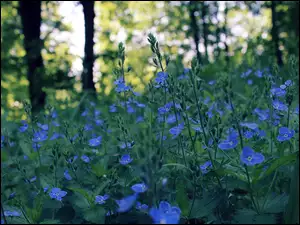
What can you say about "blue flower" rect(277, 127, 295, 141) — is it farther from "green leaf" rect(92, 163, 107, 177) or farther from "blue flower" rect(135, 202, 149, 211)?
"green leaf" rect(92, 163, 107, 177)

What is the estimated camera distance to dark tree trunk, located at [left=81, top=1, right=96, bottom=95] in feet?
16.0

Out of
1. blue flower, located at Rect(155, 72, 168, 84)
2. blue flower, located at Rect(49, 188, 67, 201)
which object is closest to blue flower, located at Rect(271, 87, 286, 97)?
blue flower, located at Rect(155, 72, 168, 84)

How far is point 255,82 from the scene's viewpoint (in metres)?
4.80

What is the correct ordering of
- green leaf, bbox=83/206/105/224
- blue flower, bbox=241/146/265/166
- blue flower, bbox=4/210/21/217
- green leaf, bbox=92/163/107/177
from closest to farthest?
blue flower, bbox=241/146/265/166 < green leaf, bbox=83/206/105/224 < blue flower, bbox=4/210/21/217 < green leaf, bbox=92/163/107/177

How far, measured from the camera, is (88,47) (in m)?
5.09

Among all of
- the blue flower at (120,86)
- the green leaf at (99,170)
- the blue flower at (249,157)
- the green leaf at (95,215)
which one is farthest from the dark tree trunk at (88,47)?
the blue flower at (249,157)

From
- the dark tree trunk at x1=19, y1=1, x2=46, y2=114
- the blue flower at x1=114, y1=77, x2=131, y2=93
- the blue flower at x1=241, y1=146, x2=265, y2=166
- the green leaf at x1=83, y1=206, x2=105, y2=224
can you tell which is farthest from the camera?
the dark tree trunk at x1=19, y1=1, x2=46, y2=114

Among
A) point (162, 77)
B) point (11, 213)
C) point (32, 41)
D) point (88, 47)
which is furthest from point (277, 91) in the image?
point (32, 41)

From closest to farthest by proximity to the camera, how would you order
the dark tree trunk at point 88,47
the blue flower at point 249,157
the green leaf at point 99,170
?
the blue flower at point 249,157 → the green leaf at point 99,170 → the dark tree trunk at point 88,47

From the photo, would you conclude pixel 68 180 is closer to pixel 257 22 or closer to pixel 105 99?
pixel 105 99

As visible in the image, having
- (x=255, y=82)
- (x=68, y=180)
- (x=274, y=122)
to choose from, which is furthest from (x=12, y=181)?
(x=255, y=82)

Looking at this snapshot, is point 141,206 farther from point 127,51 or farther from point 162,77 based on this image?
point 127,51

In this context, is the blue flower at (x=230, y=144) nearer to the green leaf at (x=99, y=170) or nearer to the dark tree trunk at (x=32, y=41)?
the green leaf at (x=99, y=170)

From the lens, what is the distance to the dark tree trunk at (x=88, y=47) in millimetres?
4879
